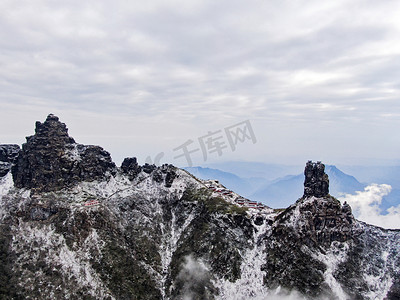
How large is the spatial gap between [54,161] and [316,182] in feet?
504

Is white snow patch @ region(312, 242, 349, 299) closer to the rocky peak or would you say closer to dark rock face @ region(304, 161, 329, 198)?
dark rock face @ region(304, 161, 329, 198)

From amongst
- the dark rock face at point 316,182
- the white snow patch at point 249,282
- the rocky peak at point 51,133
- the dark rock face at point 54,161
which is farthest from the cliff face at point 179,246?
the rocky peak at point 51,133

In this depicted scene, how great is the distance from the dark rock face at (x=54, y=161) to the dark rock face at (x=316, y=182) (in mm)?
128149

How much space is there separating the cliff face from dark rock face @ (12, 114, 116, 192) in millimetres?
949

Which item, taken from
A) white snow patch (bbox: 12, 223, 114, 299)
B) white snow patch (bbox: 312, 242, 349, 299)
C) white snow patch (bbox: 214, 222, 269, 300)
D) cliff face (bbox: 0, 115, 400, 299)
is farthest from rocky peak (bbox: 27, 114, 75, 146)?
white snow patch (bbox: 312, 242, 349, 299)

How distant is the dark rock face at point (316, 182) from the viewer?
144 metres

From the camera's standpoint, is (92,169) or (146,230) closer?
(146,230)

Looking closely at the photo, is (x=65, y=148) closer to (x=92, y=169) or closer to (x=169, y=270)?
(x=92, y=169)

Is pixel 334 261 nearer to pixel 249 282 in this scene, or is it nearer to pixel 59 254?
pixel 249 282

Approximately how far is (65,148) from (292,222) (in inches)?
5714

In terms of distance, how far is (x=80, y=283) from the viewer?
12125 centimetres

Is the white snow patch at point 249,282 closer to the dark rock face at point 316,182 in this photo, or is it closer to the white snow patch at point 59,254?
the dark rock face at point 316,182

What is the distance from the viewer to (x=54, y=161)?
176 m

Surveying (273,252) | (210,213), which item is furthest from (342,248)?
(210,213)
